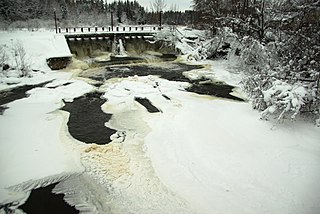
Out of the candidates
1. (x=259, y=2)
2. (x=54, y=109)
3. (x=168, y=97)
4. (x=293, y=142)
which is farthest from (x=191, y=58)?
(x=293, y=142)

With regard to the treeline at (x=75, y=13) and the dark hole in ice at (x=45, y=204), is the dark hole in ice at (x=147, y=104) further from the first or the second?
the treeline at (x=75, y=13)

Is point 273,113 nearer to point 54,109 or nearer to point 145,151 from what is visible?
point 145,151

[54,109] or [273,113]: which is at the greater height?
[273,113]

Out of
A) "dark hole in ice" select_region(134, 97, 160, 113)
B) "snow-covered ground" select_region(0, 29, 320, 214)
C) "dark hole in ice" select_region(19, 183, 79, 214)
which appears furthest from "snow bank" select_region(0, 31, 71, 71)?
"dark hole in ice" select_region(19, 183, 79, 214)

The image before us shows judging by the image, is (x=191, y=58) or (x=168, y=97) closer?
(x=168, y=97)

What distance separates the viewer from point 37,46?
18812mm

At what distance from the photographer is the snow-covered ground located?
18.1 feet

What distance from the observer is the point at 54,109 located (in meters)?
10.7

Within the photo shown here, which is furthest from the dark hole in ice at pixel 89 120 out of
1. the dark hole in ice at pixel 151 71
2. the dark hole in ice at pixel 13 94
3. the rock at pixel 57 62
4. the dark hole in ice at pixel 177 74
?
the rock at pixel 57 62

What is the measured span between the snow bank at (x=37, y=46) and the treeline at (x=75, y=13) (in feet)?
3.83

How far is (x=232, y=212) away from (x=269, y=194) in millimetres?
966

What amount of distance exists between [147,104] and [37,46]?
458 inches

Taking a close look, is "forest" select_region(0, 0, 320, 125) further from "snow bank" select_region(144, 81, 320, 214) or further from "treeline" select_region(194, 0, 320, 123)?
"snow bank" select_region(144, 81, 320, 214)

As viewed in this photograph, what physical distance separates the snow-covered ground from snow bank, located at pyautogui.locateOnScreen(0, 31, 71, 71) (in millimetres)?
7579
